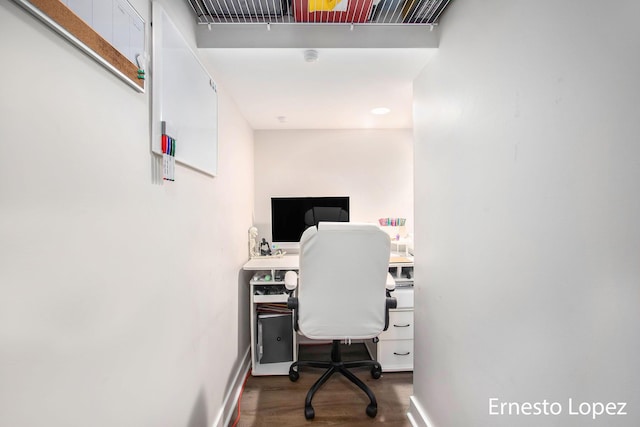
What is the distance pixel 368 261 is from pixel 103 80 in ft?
4.80

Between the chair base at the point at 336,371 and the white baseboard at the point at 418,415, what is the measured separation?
21 cm

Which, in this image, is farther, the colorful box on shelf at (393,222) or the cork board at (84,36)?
the colorful box on shelf at (393,222)

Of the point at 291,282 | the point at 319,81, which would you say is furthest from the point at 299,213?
the point at 319,81

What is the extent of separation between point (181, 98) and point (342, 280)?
1.27 metres

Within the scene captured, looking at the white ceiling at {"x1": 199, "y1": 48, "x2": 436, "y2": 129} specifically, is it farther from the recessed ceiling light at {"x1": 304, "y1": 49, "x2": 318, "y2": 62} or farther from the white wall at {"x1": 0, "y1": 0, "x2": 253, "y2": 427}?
the white wall at {"x1": 0, "y1": 0, "x2": 253, "y2": 427}

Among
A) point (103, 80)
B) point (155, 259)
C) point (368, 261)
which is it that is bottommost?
point (368, 261)

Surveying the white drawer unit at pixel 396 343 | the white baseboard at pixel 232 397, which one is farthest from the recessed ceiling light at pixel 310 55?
the white baseboard at pixel 232 397

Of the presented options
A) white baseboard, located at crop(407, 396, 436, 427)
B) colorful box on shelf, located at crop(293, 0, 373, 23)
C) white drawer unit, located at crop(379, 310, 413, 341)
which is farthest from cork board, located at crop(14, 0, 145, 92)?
white drawer unit, located at crop(379, 310, 413, 341)

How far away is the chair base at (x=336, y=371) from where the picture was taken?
1.76 metres

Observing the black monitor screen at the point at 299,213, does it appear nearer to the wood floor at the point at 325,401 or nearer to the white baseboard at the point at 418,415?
the wood floor at the point at 325,401

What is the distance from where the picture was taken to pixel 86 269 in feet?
2.13

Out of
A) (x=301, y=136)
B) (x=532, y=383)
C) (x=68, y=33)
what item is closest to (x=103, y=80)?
(x=68, y=33)

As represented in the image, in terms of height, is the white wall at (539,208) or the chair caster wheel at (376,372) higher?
the white wall at (539,208)

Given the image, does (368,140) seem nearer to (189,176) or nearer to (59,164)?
(189,176)
